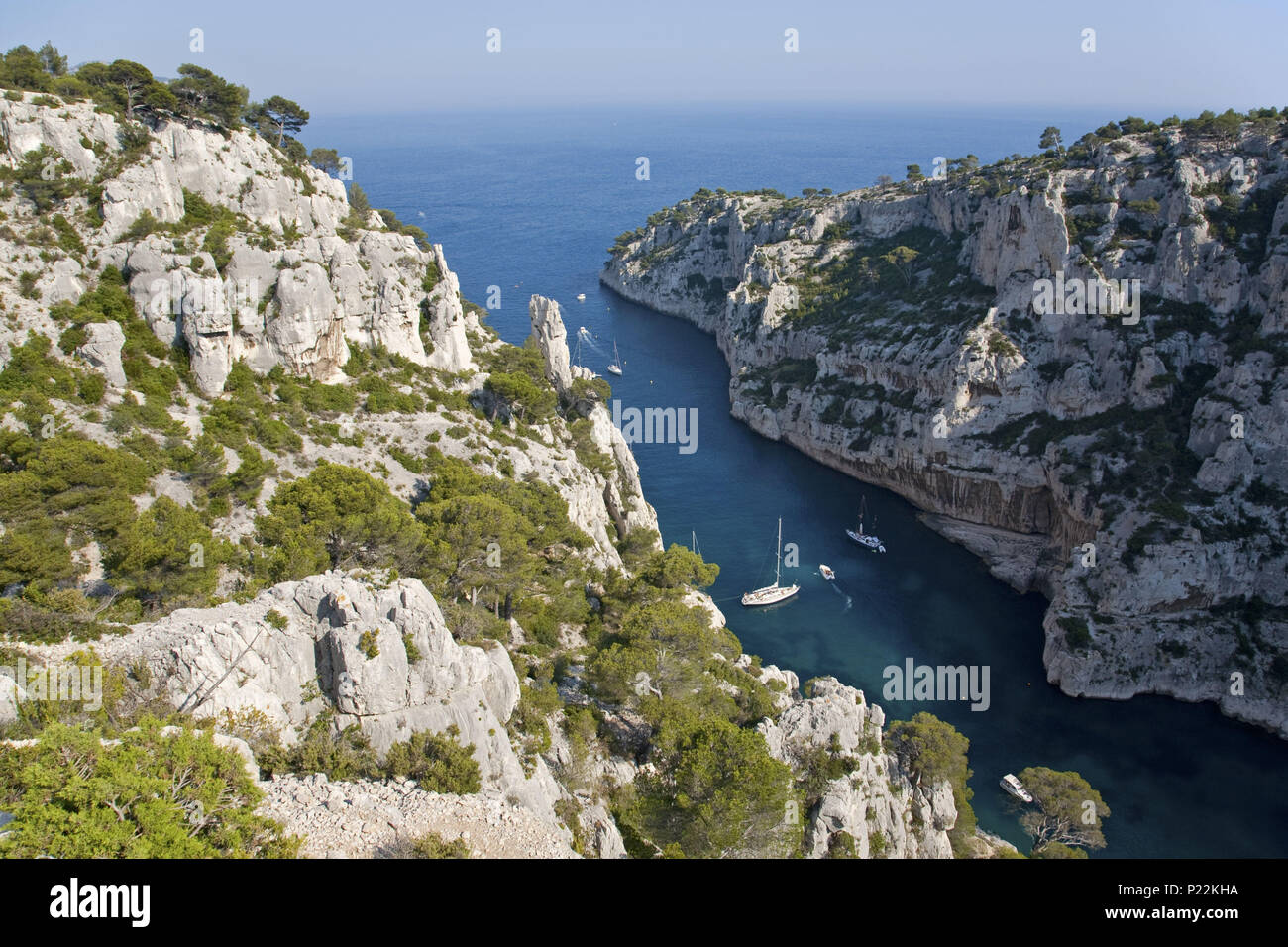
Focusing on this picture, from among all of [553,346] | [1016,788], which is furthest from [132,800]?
[553,346]

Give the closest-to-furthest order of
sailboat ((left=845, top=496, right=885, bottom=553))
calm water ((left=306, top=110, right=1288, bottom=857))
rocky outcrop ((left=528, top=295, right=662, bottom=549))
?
1. calm water ((left=306, top=110, right=1288, bottom=857))
2. rocky outcrop ((left=528, top=295, right=662, bottom=549))
3. sailboat ((left=845, top=496, right=885, bottom=553))

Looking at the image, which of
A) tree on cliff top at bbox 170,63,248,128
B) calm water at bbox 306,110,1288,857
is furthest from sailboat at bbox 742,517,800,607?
tree on cliff top at bbox 170,63,248,128

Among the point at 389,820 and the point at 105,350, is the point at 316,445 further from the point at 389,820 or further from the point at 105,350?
the point at 389,820

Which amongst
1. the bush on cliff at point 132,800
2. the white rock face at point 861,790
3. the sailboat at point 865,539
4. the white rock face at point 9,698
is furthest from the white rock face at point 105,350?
the sailboat at point 865,539

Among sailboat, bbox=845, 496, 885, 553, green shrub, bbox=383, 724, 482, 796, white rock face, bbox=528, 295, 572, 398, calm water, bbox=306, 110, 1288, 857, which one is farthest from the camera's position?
sailboat, bbox=845, 496, 885, 553

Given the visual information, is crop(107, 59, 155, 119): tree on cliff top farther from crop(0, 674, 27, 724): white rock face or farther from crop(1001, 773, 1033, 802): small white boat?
crop(1001, 773, 1033, 802): small white boat

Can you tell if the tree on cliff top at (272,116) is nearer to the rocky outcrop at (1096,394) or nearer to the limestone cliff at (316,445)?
the limestone cliff at (316,445)

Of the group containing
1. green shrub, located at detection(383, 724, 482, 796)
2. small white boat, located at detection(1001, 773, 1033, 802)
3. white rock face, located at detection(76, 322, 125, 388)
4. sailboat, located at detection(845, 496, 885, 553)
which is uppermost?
white rock face, located at detection(76, 322, 125, 388)
